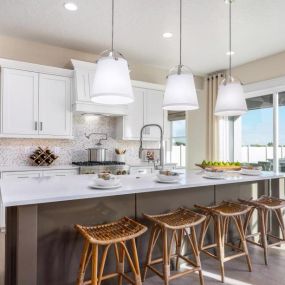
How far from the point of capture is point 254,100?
516 cm

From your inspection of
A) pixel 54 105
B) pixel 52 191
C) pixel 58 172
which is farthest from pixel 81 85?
pixel 52 191

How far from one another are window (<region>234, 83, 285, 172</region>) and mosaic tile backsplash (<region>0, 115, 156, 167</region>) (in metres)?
2.23

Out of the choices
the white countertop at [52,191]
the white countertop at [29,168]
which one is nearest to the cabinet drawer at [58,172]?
the white countertop at [29,168]

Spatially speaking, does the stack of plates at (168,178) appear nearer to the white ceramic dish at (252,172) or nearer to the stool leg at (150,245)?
the stool leg at (150,245)

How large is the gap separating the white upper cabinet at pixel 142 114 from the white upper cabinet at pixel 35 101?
104cm

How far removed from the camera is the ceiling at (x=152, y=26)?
3.07 m

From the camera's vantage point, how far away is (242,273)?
249 cm

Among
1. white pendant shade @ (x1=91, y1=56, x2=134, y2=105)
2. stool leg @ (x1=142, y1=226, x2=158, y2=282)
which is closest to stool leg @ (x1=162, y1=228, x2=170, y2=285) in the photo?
stool leg @ (x1=142, y1=226, x2=158, y2=282)

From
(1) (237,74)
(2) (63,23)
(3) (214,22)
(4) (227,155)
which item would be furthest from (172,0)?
(4) (227,155)

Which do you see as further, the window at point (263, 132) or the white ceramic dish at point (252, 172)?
the window at point (263, 132)

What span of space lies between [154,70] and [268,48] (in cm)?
217

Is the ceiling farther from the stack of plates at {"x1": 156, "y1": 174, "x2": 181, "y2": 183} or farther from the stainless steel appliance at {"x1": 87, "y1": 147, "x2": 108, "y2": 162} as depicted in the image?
the stack of plates at {"x1": 156, "y1": 174, "x2": 181, "y2": 183}

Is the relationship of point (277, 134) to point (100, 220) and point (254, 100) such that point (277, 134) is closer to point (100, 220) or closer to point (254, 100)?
point (254, 100)

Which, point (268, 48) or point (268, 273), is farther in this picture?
point (268, 48)
